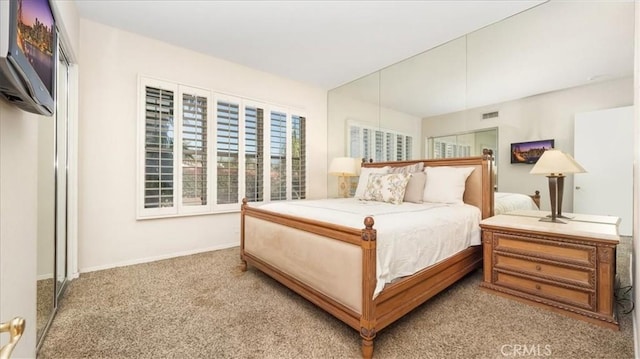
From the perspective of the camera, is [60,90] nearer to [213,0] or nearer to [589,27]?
[213,0]

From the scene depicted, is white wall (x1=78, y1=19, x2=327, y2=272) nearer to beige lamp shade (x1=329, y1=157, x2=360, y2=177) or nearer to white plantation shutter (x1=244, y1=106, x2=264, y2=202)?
white plantation shutter (x1=244, y1=106, x2=264, y2=202)

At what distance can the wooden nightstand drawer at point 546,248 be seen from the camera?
185cm

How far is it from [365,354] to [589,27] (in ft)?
11.2

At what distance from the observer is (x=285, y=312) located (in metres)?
1.92

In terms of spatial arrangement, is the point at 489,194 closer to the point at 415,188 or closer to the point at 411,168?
the point at 415,188

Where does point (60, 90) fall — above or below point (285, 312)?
above

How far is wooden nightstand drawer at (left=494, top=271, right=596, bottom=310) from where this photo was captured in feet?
5.99

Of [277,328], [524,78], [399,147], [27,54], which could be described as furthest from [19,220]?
[524,78]

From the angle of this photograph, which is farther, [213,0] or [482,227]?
[213,0]

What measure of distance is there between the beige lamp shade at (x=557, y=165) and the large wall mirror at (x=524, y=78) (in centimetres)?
46

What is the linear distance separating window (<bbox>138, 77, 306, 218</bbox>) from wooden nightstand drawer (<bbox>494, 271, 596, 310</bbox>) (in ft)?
9.90

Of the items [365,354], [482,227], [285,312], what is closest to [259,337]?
[285,312]

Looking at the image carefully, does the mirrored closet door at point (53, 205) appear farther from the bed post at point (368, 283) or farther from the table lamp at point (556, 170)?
the table lamp at point (556, 170)
